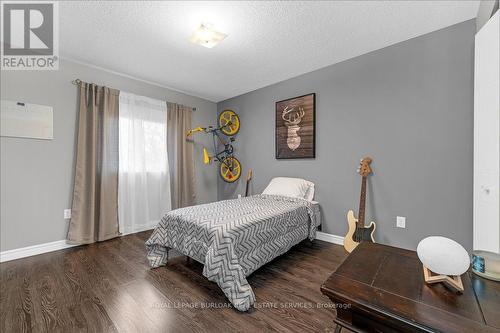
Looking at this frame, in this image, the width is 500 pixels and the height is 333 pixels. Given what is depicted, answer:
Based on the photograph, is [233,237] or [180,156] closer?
[233,237]

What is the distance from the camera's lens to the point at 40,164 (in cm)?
248

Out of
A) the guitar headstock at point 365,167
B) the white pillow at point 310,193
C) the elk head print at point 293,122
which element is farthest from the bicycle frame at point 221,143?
the guitar headstock at point 365,167

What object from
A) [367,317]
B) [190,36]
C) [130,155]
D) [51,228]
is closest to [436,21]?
[190,36]

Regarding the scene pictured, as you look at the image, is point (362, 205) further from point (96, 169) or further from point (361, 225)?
point (96, 169)

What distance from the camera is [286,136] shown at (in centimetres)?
329

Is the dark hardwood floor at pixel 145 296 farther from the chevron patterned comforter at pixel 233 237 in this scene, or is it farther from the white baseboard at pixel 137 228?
the white baseboard at pixel 137 228

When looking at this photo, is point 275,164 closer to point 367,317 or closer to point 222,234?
point 222,234

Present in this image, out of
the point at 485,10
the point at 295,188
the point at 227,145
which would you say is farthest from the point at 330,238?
the point at 485,10

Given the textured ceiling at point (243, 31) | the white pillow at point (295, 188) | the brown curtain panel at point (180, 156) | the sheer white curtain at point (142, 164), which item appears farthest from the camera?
the brown curtain panel at point (180, 156)

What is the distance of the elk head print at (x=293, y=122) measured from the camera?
3148 mm

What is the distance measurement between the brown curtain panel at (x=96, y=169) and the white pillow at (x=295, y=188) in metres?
2.32

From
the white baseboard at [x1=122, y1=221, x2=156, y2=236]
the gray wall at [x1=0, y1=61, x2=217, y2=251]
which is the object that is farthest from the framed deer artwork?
the gray wall at [x1=0, y1=61, x2=217, y2=251]

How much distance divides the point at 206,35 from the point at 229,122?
7.02ft

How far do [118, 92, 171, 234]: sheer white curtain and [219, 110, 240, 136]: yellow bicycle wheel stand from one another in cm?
113
